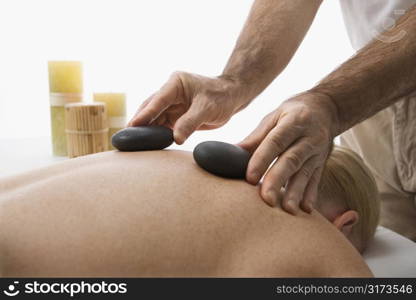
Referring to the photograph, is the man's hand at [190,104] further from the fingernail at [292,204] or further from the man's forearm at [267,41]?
the fingernail at [292,204]

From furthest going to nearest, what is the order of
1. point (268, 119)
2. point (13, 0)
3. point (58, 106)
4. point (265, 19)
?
point (13, 0) < point (58, 106) < point (265, 19) < point (268, 119)

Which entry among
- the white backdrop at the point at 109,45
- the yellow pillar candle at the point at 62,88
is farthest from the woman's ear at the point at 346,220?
the white backdrop at the point at 109,45

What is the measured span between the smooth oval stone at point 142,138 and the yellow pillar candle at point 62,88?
84cm

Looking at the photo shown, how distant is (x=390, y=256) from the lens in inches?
55.9

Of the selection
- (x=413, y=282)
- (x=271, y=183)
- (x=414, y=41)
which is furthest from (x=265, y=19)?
(x=413, y=282)

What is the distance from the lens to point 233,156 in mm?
1061

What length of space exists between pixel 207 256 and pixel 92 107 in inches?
39.0

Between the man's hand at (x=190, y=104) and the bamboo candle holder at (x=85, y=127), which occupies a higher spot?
the man's hand at (x=190, y=104)

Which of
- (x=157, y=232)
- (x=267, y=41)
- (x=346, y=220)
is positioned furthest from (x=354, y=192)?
(x=157, y=232)

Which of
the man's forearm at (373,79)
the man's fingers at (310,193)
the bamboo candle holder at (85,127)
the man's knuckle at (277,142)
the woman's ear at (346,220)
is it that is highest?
the man's forearm at (373,79)

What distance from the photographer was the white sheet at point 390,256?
1320 mm

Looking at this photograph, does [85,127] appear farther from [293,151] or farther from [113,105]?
[293,151]

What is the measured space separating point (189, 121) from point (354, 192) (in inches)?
21.1

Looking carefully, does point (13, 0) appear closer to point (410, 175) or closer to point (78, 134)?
point (78, 134)
